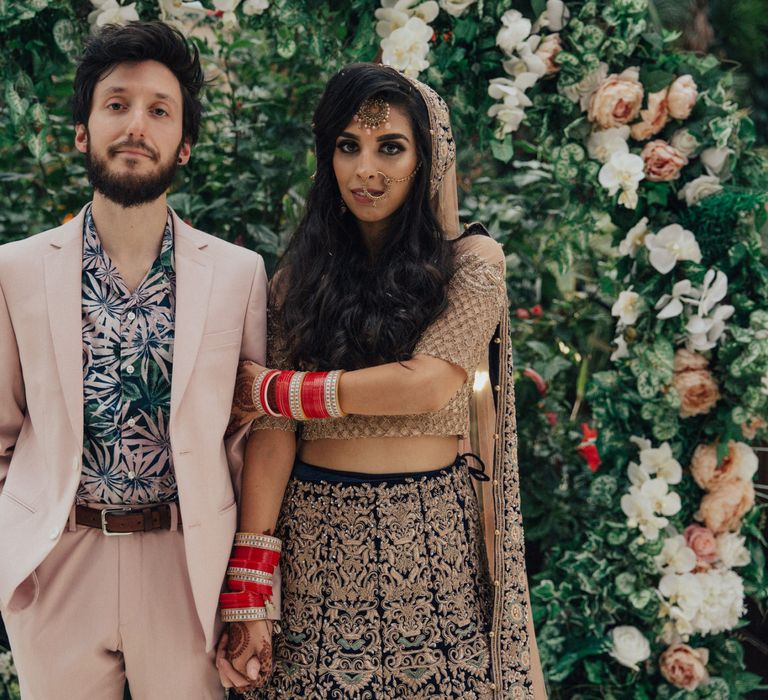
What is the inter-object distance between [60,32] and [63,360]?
3.89 ft

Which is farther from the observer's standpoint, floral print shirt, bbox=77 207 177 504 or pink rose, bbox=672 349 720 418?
pink rose, bbox=672 349 720 418

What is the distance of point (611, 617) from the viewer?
2691 mm

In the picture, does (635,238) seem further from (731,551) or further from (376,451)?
(376,451)

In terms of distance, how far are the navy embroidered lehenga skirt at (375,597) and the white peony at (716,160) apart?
4.08 ft

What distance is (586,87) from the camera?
2.59 m

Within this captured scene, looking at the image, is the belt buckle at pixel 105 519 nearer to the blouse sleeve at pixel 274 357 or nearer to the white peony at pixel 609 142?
the blouse sleeve at pixel 274 357

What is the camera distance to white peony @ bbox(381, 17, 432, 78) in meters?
2.48

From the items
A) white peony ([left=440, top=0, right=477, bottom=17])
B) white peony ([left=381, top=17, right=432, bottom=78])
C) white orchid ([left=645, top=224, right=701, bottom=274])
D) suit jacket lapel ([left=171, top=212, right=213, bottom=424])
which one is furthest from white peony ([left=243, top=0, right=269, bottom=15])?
white orchid ([left=645, top=224, right=701, bottom=274])

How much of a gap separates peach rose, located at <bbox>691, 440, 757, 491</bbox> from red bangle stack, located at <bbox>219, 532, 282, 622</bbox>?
4.22 feet

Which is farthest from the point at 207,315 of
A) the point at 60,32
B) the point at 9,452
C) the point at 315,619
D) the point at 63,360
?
the point at 60,32

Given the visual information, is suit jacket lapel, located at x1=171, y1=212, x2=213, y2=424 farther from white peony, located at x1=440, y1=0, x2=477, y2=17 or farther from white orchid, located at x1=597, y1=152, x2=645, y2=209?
white orchid, located at x1=597, y1=152, x2=645, y2=209

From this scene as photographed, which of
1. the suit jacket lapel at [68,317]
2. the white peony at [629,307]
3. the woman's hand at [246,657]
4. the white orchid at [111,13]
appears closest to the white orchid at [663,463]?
the white peony at [629,307]

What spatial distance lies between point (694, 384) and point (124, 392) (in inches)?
60.7

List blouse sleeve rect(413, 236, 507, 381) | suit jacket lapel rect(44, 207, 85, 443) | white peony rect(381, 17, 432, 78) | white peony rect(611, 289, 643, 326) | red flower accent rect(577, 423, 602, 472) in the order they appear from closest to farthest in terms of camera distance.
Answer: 1. suit jacket lapel rect(44, 207, 85, 443)
2. blouse sleeve rect(413, 236, 507, 381)
3. white peony rect(381, 17, 432, 78)
4. white peony rect(611, 289, 643, 326)
5. red flower accent rect(577, 423, 602, 472)
